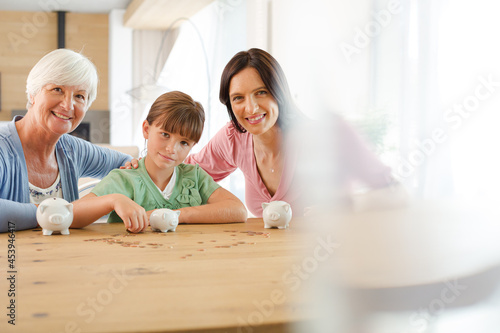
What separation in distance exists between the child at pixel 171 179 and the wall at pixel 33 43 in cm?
508

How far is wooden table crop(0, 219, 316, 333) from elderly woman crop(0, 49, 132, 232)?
36 centimetres

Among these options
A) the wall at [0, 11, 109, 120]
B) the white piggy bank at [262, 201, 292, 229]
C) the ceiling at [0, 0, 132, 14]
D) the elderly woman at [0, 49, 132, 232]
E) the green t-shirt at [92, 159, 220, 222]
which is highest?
the ceiling at [0, 0, 132, 14]

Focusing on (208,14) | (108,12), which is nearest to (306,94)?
(208,14)

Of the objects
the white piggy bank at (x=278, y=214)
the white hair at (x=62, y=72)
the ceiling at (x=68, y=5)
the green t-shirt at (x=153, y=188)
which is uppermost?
the ceiling at (x=68, y=5)

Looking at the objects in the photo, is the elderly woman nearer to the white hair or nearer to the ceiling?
the white hair

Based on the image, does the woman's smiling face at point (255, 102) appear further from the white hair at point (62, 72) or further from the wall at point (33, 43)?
the wall at point (33, 43)

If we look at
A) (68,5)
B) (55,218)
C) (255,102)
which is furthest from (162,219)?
(68,5)

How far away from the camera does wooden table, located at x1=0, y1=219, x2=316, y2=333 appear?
1.18ft

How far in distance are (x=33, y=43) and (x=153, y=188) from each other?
5.58 metres

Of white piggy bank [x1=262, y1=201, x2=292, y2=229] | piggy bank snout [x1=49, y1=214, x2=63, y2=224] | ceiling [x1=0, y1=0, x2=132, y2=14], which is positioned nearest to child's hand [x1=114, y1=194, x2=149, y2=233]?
piggy bank snout [x1=49, y1=214, x2=63, y2=224]

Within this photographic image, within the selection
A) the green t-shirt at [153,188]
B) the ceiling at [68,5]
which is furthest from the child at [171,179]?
the ceiling at [68,5]

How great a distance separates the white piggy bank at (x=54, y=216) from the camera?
0.95 metres

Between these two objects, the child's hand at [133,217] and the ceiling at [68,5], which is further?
the ceiling at [68,5]

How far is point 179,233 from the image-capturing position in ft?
3.32
